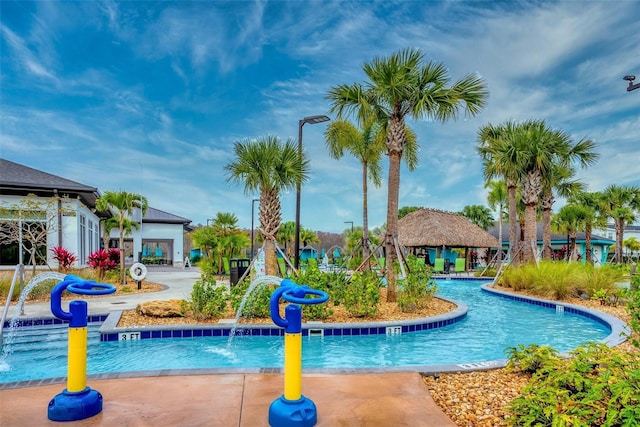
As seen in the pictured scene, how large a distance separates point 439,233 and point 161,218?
2183 centimetres

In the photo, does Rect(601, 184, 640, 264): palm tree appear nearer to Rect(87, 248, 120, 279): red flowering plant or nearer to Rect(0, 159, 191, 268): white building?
Rect(87, 248, 120, 279): red flowering plant

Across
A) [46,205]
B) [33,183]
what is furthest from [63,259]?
[33,183]

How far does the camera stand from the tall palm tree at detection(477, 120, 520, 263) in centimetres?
1580

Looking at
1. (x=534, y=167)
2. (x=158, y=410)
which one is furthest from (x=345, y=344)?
(x=534, y=167)

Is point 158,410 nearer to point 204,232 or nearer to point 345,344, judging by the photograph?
point 345,344

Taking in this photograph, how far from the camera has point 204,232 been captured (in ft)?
75.2

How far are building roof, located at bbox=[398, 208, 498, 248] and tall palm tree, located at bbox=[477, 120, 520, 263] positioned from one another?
7.23 metres

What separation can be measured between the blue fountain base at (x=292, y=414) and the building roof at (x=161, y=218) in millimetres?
32876

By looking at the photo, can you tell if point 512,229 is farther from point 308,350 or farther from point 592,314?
point 308,350

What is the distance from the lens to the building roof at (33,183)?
568 inches

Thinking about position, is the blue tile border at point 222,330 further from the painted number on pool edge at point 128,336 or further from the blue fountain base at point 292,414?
the blue fountain base at point 292,414

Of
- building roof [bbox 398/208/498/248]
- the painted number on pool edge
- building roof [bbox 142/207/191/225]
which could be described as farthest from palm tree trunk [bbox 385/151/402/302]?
building roof [bbox 142/207/191/225]

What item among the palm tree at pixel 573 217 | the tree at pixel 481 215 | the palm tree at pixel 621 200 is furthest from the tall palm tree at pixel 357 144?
the tree at pixel 481 215

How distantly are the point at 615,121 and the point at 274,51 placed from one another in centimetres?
1389
